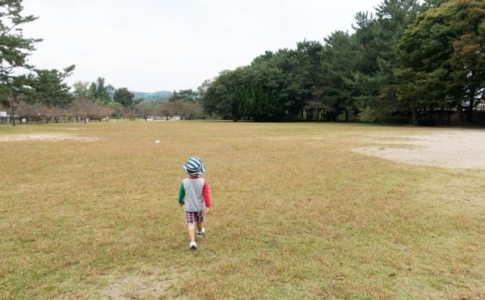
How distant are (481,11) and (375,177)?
906 inches

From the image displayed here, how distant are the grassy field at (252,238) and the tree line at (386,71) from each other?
21.9 meters

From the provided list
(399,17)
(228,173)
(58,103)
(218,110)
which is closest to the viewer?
(228,173)

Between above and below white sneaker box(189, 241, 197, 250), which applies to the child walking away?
above

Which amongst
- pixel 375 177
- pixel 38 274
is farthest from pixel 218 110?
pixel 38 274

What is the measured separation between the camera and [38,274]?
2900mm

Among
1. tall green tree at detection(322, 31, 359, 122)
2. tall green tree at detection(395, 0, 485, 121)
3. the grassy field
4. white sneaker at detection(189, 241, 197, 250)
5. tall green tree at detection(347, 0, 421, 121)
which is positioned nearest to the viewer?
the grassy field

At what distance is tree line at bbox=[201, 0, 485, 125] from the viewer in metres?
24.6

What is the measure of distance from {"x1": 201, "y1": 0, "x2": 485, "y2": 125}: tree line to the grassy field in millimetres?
21915

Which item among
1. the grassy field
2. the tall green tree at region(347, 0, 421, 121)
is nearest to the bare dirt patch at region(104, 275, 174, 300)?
the grassy field

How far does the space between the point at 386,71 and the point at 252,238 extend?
31.3 meters

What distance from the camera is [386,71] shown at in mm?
30469

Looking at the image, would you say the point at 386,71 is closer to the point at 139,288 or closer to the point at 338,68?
the point at 338,68

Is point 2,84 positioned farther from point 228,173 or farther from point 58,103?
point 228,173

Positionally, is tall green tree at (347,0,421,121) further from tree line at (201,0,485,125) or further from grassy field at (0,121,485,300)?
grassy field at (0,121,485,300)
